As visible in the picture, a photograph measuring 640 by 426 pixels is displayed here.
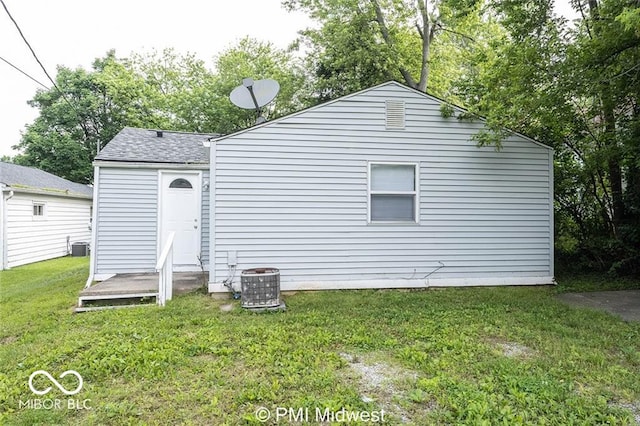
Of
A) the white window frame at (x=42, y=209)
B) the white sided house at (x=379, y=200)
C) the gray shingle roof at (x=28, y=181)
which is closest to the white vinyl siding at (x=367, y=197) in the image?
the white sided house at (x=379, y=200)

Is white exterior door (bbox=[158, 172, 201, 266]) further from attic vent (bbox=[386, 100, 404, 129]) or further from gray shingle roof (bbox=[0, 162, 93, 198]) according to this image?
gray shingle roof (bbox=[0, 162, 93, 198])

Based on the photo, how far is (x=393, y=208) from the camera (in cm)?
584

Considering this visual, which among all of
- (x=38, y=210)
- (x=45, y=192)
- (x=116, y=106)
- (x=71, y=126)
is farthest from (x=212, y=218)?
(x=71, y=126)

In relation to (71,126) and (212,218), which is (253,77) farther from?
(212,218)

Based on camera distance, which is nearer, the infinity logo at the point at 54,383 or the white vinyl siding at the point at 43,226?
the infinity logo at the point at 54,383

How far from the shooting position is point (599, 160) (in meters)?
5.93

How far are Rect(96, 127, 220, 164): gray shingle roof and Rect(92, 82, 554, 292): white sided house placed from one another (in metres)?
2.13

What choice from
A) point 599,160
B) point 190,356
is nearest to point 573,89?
point 599,160

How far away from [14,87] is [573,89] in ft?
35.4

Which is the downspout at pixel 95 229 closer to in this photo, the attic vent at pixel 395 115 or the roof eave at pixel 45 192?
the roof eave at pixel 45 192

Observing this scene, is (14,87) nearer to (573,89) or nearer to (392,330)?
(392,330)

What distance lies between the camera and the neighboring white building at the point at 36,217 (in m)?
9.41

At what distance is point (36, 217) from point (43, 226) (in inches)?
18.6

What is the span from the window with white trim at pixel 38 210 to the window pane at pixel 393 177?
1109 centimetres
